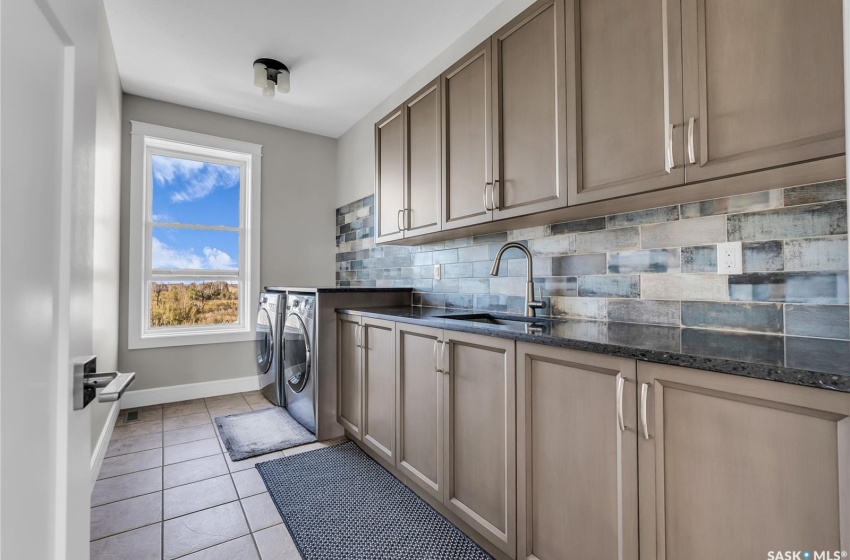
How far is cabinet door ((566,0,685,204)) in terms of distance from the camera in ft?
4.09

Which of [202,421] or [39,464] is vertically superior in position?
[39,464]

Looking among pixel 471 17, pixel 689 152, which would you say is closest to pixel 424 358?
pixel 689 152

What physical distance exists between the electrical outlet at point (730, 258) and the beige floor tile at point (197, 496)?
2.41 m

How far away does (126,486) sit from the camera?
2105mm

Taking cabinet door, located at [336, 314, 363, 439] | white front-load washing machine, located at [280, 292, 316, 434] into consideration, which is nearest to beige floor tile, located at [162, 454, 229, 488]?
white front-load washing machine, located at [280, 292, 316, 434]

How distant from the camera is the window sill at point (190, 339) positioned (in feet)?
11.0

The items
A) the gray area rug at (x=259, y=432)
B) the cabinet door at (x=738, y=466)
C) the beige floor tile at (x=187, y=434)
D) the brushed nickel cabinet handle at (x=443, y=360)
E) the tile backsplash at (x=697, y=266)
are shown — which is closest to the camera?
the cabinet door at (x=738, y=466)

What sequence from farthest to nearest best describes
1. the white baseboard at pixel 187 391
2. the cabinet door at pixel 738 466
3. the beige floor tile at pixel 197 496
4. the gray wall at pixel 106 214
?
the white baseboard at pixel 187 391
the gray wall at pixel 106 214
the beige floor tile at pixel 197 496
the cabinet door at pixel 738 466

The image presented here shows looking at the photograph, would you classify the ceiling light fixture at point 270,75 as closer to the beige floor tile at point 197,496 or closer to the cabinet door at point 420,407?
the cabinet door at point 420,407

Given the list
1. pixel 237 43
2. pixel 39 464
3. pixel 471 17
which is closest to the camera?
pixel 39 464

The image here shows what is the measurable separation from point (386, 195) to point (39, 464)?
2.42m

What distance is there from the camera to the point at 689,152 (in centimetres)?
A: 121

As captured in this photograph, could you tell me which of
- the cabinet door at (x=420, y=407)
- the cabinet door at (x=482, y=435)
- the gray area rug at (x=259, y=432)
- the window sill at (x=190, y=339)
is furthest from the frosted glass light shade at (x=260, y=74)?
the gray area rug at (x=259, y=432)

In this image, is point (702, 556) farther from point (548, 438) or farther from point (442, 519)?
point (442, 519)
